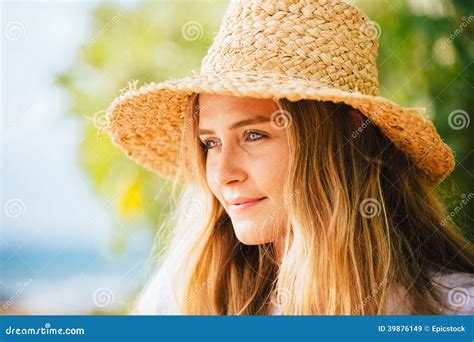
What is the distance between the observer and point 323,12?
5.26 ft

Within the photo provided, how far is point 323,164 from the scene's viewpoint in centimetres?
164

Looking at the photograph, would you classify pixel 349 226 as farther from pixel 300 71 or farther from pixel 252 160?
pixel 300 71

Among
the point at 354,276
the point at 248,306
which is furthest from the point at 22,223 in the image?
the point at 354,276

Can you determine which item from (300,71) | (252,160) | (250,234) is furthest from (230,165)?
(300,71)

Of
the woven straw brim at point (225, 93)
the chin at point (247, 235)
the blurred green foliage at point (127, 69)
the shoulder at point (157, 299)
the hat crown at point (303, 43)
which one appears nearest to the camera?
the woven straw brim at point (225, 93)

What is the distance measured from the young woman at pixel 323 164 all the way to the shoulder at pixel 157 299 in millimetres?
392

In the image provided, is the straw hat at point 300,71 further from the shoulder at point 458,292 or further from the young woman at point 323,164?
the shoulder at point 458,292

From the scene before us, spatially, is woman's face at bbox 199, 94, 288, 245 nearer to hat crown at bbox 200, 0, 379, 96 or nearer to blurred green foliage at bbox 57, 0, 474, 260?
hat crown at bbox 200, 0, 379, 96

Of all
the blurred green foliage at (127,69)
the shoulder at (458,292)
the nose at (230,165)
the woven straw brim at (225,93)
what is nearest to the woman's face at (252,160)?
the nose at (230,165)

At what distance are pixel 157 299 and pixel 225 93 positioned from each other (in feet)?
2.84

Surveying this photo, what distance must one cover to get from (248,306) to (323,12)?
0.88 meters

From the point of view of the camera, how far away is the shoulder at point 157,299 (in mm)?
1980
